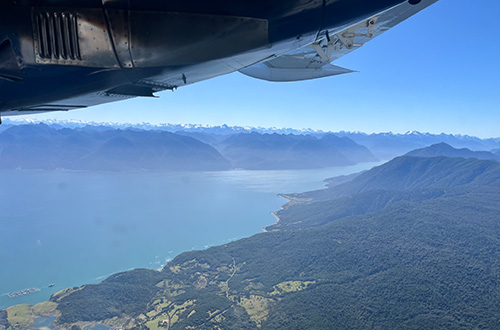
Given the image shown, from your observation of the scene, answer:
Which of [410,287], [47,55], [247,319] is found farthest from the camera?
[410,287]

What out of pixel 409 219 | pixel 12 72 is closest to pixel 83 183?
pixel 409 219

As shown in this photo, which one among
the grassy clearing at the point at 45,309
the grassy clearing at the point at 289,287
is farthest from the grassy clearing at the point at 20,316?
the grassy clearing at the point at 289,287

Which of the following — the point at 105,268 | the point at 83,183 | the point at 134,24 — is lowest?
the point at 105,268

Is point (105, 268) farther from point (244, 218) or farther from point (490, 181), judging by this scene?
point (490, 181)

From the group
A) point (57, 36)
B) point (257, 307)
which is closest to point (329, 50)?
point (57, 36)

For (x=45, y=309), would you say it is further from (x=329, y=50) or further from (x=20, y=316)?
(x=329, y=50)

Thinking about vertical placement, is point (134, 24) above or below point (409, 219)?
above
